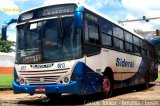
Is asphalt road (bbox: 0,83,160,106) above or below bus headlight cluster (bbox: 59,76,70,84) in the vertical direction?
below

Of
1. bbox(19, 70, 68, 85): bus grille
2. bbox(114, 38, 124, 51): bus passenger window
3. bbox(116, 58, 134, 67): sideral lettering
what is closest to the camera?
bbox(19, 70, 68, 85): bus grille

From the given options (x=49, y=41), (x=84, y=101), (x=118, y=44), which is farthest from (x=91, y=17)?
(x=118, y=44)

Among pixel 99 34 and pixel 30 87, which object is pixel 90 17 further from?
pixel 30 87

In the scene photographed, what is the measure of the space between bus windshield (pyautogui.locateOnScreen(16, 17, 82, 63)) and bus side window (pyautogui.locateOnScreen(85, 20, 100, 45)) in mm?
564

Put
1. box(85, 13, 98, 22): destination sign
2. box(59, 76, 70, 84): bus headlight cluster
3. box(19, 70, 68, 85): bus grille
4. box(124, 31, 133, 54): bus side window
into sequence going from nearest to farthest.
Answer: box(59, 76, 70, 84): bus headlight cluster → box(19, 70, 68, 85): bus grille → box(85, 13, 98, 22): destination sign → box(124, 31, 133, 54): bus side window

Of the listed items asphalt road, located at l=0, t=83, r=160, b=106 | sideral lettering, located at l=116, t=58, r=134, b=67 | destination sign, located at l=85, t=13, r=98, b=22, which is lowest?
asphalt road, located at l=0, t=83, r=160, b=106

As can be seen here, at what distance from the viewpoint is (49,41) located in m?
11.7

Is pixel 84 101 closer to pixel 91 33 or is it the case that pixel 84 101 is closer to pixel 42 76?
pixel 42 76

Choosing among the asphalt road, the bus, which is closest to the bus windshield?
the bus

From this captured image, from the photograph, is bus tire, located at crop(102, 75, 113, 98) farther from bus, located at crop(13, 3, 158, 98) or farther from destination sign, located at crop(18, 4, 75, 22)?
destination sign, located at crop(18, 4, 75, 22)

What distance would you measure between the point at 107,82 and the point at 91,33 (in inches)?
93.6

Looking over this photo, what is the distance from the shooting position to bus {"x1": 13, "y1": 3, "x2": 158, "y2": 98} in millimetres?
11289

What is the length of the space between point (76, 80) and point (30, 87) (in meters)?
1.60

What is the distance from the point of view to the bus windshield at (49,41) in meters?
11.4
